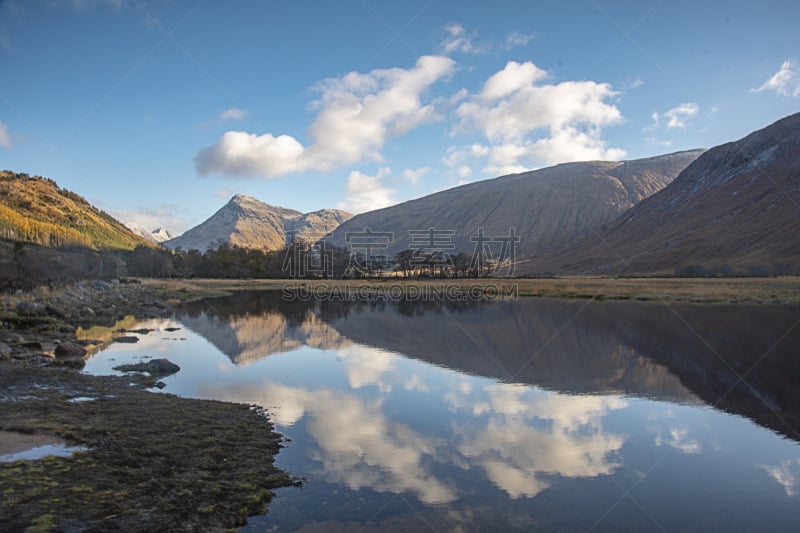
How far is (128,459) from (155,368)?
1220cm

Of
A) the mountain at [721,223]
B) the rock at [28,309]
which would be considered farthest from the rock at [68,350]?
the mountain at [721,223]

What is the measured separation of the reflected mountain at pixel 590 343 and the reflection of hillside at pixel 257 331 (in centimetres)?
9

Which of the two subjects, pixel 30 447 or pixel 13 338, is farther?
pixel 13 338

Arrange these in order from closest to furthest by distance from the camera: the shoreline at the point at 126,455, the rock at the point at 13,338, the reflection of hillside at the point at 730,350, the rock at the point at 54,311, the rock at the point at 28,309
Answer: the shoreline at the point at 126,455, the reflection of hillside at the point at 730,350, the rock at the point at 13,338, the rock at the point at 28,309, the rock at the point at 54,311

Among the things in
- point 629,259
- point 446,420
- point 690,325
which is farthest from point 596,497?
point 629,259

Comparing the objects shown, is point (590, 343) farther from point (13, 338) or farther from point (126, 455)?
point (13, 338)

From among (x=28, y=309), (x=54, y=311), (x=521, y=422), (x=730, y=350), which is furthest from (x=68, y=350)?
(x=730, y=350)

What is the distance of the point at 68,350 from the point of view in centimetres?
2300

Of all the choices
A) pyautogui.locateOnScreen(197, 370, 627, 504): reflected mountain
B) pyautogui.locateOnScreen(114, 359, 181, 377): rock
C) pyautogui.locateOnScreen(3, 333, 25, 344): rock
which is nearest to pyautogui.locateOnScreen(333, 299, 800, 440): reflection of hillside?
pyautogui.locateOnScreen(197, 370, 627, 504): reflected mountain

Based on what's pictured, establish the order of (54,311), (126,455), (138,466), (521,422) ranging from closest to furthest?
1. (138,466)
2. (126,455)
3. (521,422)
4. (54,311)

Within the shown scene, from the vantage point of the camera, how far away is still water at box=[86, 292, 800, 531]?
9203mm

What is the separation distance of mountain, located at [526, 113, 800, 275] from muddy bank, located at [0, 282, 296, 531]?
408 feet

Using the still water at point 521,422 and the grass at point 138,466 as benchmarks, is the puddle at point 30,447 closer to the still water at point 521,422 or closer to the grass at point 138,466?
the grass at point 138,466

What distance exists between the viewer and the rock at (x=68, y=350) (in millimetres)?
22750
